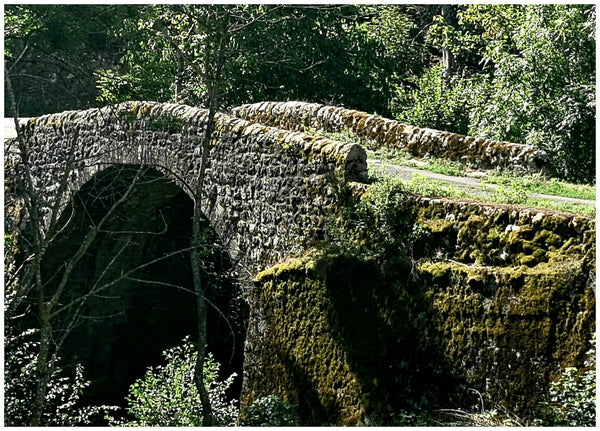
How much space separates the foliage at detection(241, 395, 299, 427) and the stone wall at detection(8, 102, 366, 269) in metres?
1.43

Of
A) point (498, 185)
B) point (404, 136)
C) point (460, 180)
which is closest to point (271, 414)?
point (498, 185)

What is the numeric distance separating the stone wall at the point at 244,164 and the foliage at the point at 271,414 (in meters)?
1.43

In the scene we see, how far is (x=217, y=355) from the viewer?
568 inches

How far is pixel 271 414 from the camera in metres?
7.80

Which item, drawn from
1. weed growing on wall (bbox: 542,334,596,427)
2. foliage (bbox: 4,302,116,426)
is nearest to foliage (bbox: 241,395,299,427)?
weed growing on wall (bbox: 542,334,596,427)

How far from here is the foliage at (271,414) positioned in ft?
25.1

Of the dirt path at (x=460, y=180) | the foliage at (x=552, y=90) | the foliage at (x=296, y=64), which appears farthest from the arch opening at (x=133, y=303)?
the foliage at (x=552, y=90)

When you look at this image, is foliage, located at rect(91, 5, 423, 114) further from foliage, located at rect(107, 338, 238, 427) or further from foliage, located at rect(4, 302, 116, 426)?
foliage, located at rect(107, 338, 238, 427)

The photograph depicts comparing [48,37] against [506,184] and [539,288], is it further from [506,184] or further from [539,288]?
[539,288]

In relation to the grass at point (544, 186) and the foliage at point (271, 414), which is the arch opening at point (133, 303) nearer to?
the foliage at point (271, 414)

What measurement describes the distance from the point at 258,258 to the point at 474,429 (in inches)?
140

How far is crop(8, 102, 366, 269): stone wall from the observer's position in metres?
8.11

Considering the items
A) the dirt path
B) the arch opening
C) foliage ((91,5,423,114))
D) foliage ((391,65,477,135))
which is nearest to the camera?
the dirt path

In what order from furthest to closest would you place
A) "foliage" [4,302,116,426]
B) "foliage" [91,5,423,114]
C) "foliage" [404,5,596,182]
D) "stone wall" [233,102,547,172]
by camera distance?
"foliage" [91,5,423,114] → "foliage" [404,5,596,182] → "foliage" [4,302,116,426] → "stone wall" [233,102,547,172]
